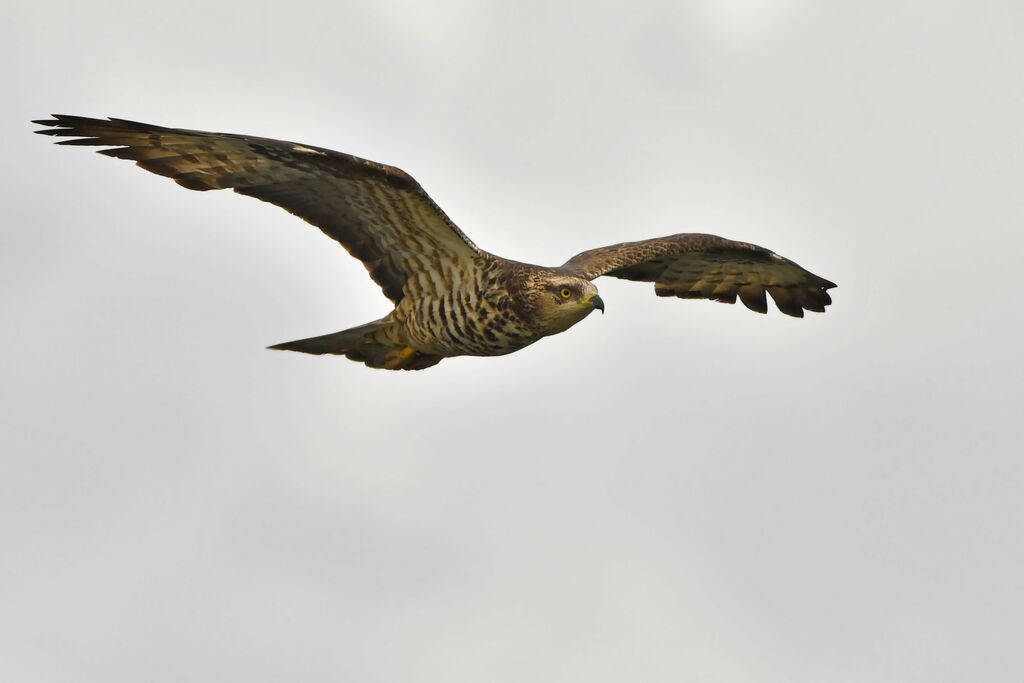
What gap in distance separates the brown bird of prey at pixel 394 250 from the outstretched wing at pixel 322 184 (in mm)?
11

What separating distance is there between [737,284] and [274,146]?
7.17 m

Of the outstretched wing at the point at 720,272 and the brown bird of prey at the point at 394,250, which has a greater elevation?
the outstretched wing at the point at 720,272

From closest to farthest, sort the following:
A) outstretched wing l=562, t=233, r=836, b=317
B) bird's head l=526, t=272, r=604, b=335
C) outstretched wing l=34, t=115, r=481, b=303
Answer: outstretched wing l=34, t=115, r=481, b=303 → bird's head l=526, t=272, r=604, b=335 → outstretched wing l=562, t=233, r=836, b=317

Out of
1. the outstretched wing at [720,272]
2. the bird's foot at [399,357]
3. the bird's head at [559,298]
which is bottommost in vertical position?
the bird's foot at [399,357]

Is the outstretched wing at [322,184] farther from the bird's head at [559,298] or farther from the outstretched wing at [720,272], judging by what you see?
the outstretched wing at [720,272]

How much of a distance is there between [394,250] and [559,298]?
2.06 m

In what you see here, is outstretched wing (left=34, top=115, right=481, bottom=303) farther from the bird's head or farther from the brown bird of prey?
the bird's head

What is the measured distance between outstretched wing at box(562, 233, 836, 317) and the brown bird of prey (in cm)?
31

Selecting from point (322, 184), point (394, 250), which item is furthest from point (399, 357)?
point (322, 184)

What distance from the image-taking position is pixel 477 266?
15133 mm

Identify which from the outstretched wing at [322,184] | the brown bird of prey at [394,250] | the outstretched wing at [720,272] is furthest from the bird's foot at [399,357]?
the outstretched wing at [720,272]

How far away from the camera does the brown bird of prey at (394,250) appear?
1418 cm

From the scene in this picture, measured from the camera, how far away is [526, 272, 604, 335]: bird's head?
14.5 metres

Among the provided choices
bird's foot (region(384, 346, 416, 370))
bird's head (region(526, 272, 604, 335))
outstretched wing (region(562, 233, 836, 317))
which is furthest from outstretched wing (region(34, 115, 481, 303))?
outstretched wing (region(562, 233, 836, 317))
